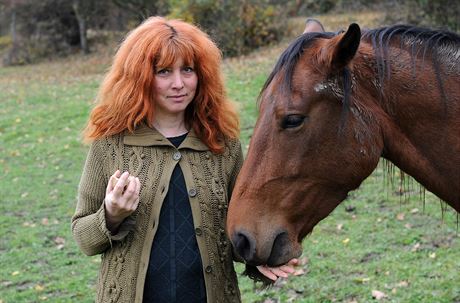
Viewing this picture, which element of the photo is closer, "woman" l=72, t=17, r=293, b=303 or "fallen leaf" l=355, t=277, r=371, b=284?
"woman" l=72, t=17, r=293, b=303

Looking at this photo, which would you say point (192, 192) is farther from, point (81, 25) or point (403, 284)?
point (81, 25)

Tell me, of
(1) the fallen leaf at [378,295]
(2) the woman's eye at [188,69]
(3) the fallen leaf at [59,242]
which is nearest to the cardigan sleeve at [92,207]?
(2) the woman's eye at [188,69]

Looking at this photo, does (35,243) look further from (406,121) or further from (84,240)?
(406,121)

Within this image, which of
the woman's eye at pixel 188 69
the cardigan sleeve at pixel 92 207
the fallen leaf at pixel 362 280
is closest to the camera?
the cardigan sleeve at pixel 92 207

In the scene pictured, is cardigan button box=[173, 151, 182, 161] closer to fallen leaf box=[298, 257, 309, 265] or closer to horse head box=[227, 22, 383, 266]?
horse head box=[227, 22, 383, 266]

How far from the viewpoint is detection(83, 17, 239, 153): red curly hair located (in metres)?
2.67

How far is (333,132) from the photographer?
2451mm

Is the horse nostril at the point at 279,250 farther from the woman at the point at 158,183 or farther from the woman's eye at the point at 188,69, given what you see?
the woman's eye at the point at 188,69

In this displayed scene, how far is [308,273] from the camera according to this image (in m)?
5.62

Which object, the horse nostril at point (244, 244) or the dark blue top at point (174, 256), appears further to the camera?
the dark blue top at point (174, 256)

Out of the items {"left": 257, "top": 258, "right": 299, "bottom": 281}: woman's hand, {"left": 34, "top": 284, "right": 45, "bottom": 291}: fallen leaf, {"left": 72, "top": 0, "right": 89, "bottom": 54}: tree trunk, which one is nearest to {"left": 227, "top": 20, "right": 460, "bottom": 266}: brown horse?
{"left": 257, "top": 258, "right": 299, "bottom": 281}: woman's hand

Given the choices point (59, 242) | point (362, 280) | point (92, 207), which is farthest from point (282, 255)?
point (59, 242)

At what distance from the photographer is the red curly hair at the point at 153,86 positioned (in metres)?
2.67

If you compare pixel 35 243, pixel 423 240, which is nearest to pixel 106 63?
pixel 35 243
